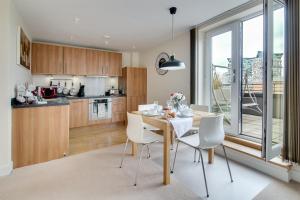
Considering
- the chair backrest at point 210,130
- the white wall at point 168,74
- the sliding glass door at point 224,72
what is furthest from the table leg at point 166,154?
the white wall at point 168,74

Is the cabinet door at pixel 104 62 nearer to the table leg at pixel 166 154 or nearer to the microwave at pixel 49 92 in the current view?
the microwave at pixel 49 92

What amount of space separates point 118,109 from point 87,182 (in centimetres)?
329

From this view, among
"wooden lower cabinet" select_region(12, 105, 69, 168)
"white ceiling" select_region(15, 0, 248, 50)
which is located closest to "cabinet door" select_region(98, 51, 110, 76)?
"white ceiling" select_region(15, 0, 248, 50)

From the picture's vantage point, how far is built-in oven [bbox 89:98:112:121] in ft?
15.7

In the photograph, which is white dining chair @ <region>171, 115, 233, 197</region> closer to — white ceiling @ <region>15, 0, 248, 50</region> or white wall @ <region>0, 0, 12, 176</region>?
white ceiling @ <region>15, 0, 248, 50</region>

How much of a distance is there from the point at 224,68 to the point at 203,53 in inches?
23.3

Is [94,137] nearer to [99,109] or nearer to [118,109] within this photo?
[99,109]

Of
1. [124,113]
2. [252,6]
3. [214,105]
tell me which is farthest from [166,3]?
[124,113]

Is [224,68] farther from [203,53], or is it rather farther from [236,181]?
[236,181]

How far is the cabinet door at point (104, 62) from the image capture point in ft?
16.7

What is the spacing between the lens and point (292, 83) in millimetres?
2104

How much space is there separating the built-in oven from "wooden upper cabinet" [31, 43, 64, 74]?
117 cm

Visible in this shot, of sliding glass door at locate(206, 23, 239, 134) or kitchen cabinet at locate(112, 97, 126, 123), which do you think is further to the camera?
kitchen cabinet at locate(112, 97, 126, 123)

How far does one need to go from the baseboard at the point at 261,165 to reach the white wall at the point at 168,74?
5.00 feet
